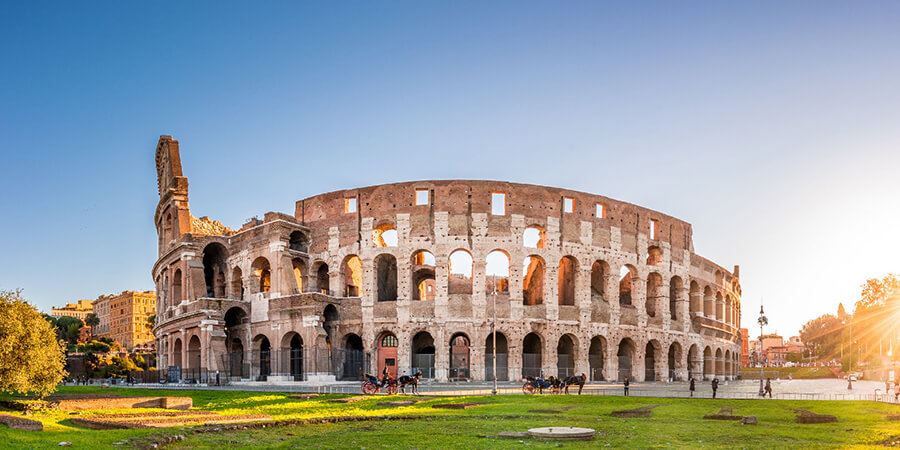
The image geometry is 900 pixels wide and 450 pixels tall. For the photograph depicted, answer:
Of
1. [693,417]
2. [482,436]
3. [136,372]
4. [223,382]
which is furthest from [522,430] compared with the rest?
[136,372]

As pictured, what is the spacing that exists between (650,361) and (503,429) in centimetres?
4156

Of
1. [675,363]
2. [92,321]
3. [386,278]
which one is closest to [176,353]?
[386,278]

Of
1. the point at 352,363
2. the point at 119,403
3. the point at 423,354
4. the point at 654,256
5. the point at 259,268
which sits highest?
the point at 654,256

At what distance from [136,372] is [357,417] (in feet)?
192

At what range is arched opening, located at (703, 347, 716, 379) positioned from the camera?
61.4m

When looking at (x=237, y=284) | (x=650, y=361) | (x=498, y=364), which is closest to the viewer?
(x=498, y=364)

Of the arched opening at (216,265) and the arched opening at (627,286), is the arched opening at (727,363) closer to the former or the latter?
the arched opening at (627,286)

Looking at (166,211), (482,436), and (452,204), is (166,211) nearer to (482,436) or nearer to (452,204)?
(452,204)

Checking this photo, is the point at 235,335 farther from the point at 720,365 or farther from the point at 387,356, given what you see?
the point at 720,365

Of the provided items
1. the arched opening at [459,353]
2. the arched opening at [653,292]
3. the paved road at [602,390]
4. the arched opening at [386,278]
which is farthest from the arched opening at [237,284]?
the arched opening at [653,292]

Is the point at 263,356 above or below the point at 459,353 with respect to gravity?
above

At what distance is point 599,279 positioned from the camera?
5316cm

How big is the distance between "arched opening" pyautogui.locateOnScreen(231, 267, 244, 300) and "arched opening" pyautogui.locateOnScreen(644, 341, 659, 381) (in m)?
30.9

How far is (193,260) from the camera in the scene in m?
52.9
